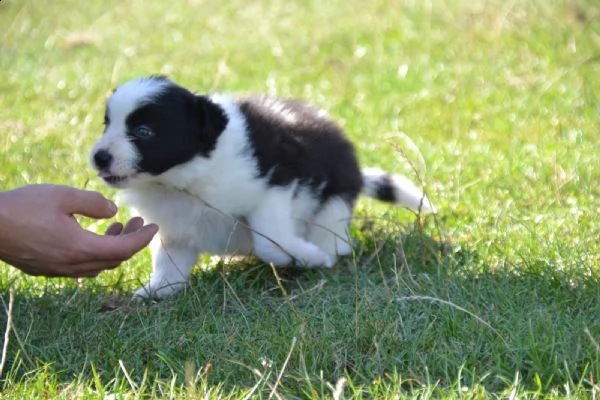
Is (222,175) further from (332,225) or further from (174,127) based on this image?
(332,225)

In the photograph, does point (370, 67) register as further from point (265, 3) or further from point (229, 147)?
point (229, 147)

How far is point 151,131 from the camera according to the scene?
3.94 meters

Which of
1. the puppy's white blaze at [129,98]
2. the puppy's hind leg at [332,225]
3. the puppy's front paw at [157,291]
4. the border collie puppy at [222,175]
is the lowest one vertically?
the puppy's front paw at [157,291]

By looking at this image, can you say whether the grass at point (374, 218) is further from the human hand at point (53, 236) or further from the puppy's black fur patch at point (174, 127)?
the puppy's black fur patch at point (174, 127)

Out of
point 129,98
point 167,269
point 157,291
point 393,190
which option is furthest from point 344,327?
point 393,190

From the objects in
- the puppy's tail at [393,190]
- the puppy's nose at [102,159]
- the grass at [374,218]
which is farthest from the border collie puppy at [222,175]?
the puppy's tail at [393,190]

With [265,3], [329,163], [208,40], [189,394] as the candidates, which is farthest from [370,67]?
[189,394]

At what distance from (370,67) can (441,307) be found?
164 inches

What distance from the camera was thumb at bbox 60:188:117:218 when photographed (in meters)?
3.43

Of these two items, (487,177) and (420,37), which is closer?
(487,177)

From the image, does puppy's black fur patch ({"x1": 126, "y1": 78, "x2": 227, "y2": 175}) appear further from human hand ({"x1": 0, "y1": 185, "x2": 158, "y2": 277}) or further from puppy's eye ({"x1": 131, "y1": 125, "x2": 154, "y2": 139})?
human hand ({"x1": 0, "y1": 185, "x2": 158, "y2": 277})

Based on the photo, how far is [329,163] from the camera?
14.8ft

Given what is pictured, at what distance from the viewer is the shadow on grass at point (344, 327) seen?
317 cm

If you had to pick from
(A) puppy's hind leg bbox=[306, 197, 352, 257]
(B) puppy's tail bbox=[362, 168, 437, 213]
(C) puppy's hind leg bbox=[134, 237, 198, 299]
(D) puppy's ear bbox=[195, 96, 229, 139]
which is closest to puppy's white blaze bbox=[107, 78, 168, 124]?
(D) puppy's ear bbox=[195, 96, 229, 139]
